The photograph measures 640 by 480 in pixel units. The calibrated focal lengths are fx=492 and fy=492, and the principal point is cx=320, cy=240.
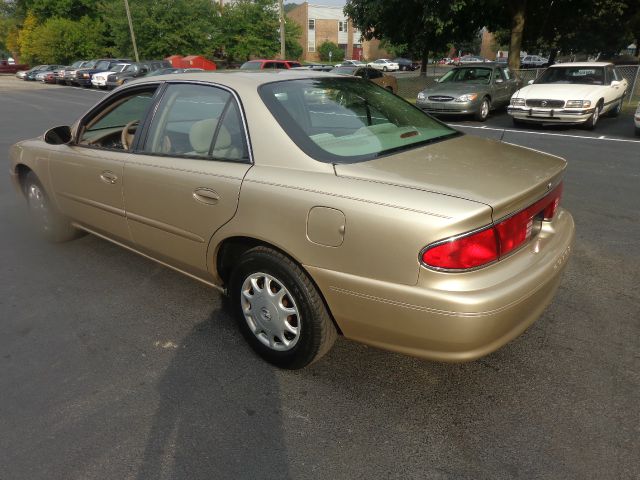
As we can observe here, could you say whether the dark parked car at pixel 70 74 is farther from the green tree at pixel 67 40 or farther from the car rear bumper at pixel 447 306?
the car rear bumper at pixel 447 306

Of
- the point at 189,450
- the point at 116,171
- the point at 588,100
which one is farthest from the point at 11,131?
the point at 588,100

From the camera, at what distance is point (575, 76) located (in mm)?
11773

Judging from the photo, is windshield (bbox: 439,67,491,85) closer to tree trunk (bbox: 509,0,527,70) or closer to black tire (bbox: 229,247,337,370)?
tree trunk (bbox: 509,0,527,70)

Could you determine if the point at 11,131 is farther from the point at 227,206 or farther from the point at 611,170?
the point at 611,170

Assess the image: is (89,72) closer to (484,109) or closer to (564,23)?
(484,109)

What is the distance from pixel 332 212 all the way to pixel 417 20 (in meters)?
20.9

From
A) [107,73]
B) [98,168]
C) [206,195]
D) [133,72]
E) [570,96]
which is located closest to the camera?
[206,195]

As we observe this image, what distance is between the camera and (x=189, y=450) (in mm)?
2211

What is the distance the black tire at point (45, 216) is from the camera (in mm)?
4461

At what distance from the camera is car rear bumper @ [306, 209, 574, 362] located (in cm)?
206

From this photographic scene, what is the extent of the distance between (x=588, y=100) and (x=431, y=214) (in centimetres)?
1039

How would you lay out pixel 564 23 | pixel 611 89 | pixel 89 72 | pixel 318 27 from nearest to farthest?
1. pixel 611 89
2. pixel 564 23
3. pixel 89 72
4. pixel 318 27

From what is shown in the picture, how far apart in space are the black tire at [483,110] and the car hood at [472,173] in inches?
425

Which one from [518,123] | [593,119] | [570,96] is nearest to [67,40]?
[518,123]
